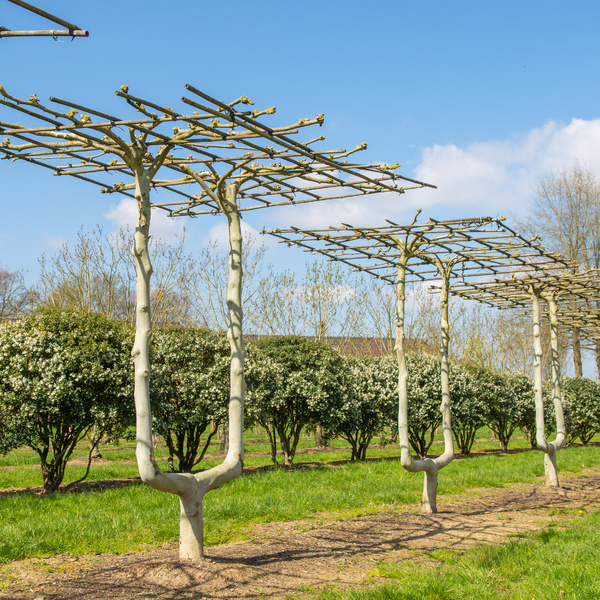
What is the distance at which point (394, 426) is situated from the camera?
15.8m

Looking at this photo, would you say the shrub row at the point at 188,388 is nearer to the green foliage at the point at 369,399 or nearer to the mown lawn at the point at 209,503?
the green foliage at the point at 369,399

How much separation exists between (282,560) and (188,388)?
6.14m

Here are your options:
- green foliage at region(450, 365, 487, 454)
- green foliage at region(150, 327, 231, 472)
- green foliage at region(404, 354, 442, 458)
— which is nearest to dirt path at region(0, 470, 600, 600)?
green foliage at region(150, 327, 231, 472)

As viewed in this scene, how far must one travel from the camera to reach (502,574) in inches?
215

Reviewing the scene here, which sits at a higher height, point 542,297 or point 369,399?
point 542,297

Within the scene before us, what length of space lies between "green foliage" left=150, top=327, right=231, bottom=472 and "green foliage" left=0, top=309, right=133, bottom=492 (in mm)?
1105

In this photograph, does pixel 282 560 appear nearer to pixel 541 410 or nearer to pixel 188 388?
pixel 188 388

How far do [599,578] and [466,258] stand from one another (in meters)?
5.97

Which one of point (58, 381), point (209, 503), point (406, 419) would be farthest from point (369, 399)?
point (58, 381)

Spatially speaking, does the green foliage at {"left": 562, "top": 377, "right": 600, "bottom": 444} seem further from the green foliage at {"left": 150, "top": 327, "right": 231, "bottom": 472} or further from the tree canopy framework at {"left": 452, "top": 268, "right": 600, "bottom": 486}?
the green foliage at {"left": 150, "top": 327, "right": 231, "bottom": 472}

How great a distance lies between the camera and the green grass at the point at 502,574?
4797 millimetres

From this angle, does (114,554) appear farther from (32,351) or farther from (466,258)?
(466,258)

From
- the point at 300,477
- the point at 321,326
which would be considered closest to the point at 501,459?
the point at 300,477

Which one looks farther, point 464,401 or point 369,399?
point 464,401
